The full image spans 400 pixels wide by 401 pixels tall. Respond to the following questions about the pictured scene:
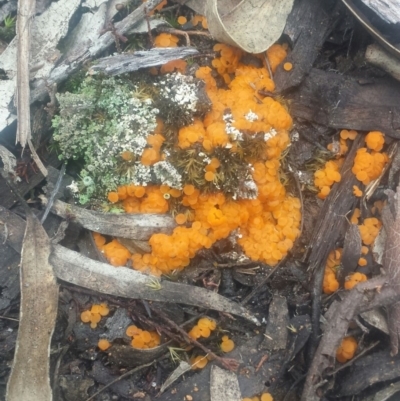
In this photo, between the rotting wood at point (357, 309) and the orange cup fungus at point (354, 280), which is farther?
the orange cup fungus at point (354, 280)

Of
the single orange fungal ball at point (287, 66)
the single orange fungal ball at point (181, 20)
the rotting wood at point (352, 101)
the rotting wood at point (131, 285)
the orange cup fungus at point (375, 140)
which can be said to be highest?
the single orange fungal ball at point (181, 20)

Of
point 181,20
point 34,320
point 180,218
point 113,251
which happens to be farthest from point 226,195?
point 34,320

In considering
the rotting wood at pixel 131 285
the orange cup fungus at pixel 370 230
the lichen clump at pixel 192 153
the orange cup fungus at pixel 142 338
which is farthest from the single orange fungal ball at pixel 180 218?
the orange cup fungus at pixel 370 230

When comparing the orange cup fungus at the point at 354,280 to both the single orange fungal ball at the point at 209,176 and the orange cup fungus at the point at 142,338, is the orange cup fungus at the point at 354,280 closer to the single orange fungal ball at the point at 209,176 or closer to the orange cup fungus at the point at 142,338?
the single orange fungal ball at the point at 209,176

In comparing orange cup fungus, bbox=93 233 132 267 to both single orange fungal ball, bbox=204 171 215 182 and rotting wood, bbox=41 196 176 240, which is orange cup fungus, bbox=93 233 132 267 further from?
single orange fungal ball, bbox=204 171 215 182

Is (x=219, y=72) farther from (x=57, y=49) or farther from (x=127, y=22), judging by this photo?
(x=57, y=49)

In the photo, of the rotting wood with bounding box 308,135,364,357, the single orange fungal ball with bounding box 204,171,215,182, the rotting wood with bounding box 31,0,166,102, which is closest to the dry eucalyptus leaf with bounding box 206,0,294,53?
the rotting wood with bounding box 31,0,166,102
